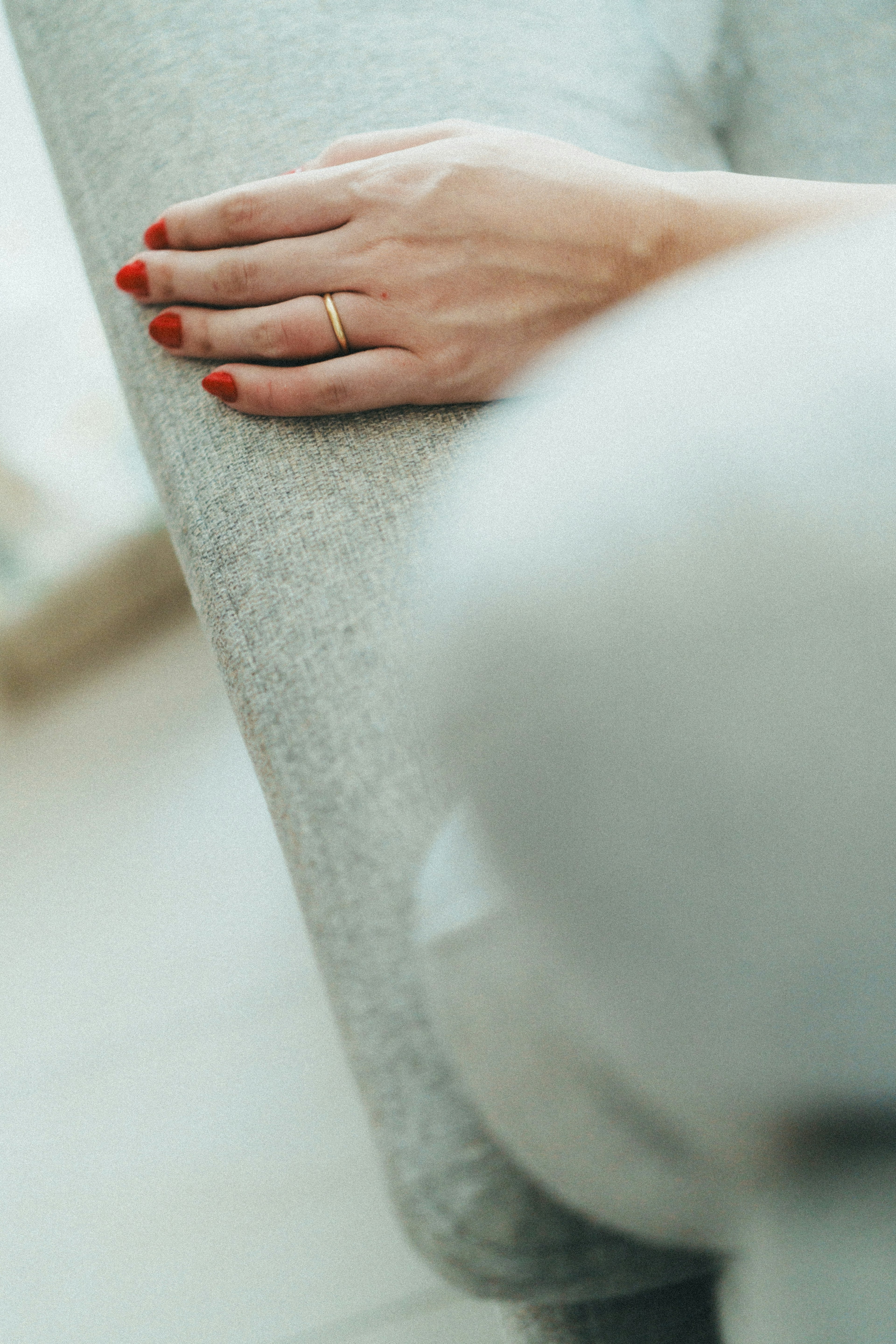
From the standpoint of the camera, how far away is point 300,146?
0.50 meters

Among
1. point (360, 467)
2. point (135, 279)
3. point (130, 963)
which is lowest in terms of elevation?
point (130, 963)

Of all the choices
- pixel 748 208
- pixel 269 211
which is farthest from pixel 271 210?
pixel 748 208

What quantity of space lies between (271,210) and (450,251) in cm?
9

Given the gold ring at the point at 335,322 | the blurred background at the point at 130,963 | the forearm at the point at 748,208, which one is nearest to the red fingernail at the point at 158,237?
the gold ring at the point at 335,322

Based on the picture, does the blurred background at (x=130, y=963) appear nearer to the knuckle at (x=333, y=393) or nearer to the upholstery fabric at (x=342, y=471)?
the upholstery fabric at (x=342, y=471)

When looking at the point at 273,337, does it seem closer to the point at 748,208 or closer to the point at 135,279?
the point at 135,279

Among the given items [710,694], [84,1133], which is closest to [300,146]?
[710,694]

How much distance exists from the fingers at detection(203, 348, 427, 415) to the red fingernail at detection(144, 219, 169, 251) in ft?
0.31

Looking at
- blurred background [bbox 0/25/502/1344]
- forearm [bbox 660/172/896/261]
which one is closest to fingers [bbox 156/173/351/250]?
forearm [bbox 660/172/896/261]

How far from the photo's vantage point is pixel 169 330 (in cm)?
46

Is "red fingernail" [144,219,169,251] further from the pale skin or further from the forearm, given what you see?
the forearm

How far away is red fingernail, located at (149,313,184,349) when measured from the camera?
1.51 ft

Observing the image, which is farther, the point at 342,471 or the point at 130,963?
the point at 130,963

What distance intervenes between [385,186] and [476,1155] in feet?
1.42
